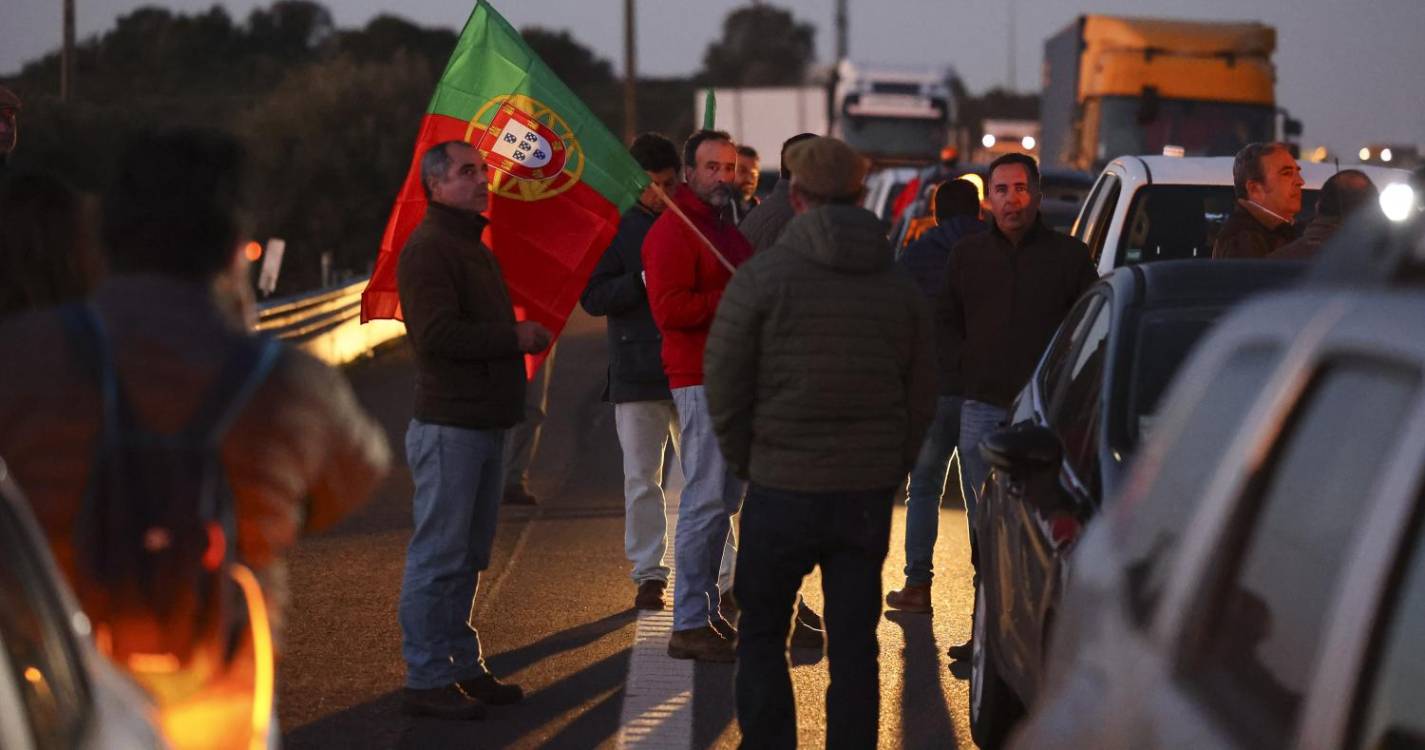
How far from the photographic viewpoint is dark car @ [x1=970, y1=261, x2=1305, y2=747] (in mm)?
5578

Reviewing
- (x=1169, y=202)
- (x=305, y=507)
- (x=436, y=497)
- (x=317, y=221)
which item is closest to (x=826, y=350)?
(x=436, y=497)

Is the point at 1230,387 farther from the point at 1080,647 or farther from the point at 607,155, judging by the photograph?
the point at 607,155

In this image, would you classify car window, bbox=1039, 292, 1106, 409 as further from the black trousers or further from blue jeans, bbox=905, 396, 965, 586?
blue jeans, bbox=905, 396, 965, 586

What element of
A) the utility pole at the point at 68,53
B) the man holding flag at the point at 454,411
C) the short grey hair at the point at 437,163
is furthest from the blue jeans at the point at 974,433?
A: the utility pole at the point at 68,53

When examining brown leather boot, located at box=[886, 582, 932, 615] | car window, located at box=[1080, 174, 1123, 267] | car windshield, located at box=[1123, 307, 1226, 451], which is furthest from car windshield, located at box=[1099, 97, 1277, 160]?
car windshield, located at box=[1123, 307, 1226, 451]

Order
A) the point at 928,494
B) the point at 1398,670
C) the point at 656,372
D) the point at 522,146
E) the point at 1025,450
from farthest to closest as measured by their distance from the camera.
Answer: the point at 928,494 → the point at 656,372 → the point at 522,146 → the point at 1025,450 → the point at 1398,670

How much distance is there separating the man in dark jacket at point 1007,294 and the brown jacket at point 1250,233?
3.06 ft

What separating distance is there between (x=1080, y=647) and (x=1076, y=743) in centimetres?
32

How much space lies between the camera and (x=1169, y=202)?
38.7 feet

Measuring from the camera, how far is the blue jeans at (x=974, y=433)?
8414 mm

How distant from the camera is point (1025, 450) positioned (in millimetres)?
5539

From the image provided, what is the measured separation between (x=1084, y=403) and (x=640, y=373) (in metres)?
2.91

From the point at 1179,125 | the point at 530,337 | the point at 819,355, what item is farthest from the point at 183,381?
the point at 1179,125

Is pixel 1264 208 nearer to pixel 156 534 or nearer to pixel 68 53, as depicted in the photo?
pixel 156 534
